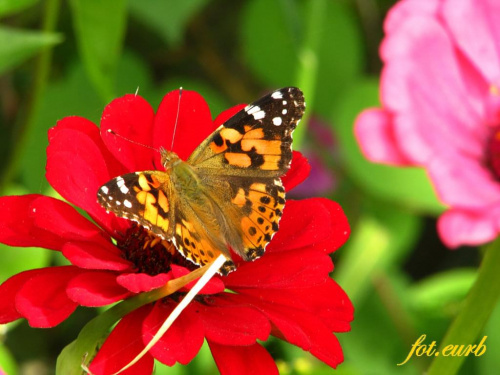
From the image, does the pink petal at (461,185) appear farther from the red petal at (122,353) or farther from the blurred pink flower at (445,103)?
the red petal at (122,353)

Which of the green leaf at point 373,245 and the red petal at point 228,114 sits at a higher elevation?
the red petal at point 228,114

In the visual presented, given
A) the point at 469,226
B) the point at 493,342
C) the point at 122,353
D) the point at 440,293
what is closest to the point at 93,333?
the point at 122,353

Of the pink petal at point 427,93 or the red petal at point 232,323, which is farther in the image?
the pink petal at point 427,93

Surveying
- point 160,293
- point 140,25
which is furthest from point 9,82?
point 160,293

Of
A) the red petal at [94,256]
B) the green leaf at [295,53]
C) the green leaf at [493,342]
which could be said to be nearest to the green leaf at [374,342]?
the green leaf at [493,342]

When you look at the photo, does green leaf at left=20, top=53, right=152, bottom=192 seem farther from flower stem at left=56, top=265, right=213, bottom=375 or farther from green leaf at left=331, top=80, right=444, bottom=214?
flower stem at left=56, top=265, right=213, bottom=375

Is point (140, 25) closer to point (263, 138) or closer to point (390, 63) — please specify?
point (390, 63)

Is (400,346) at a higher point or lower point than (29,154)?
lower
